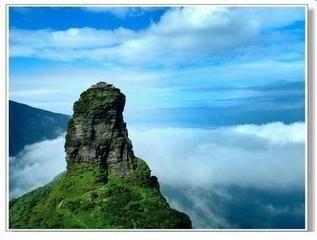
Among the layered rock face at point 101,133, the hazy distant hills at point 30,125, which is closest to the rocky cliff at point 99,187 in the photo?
the layered rock face at point 101,133

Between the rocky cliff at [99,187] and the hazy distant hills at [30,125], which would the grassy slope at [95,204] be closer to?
the rocky cliff at [99,187]

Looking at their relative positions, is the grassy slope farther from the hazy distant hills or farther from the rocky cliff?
the hazy distant hills

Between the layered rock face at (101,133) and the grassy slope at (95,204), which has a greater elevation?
the layered rock face at (101,133)

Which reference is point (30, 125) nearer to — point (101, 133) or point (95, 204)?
Result: point (101, 133)

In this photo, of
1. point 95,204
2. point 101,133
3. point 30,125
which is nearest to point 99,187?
point 95,204

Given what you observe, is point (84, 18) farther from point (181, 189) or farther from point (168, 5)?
point (181, 189)

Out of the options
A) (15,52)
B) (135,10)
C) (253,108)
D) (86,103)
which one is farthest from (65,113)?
(253,108)
